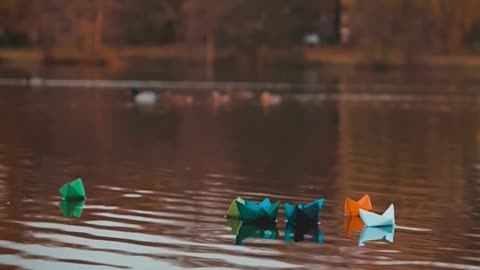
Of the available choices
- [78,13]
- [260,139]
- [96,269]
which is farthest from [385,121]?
[78,13]

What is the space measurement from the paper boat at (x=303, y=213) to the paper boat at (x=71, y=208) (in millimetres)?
2528

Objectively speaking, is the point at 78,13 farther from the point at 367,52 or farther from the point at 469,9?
the point at 469,9

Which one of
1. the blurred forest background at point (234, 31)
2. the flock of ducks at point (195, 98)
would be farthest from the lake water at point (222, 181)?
the blurred forest background at point (234, 31)

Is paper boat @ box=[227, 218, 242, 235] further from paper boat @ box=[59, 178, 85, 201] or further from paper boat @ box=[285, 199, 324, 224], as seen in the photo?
paper boat @ box=[59, 178, 85, 201]

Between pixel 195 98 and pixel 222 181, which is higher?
pixel 222 181

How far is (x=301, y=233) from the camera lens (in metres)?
13.8

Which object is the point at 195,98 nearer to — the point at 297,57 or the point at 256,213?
the point at 256,213

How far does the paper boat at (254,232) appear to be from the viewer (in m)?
13.3

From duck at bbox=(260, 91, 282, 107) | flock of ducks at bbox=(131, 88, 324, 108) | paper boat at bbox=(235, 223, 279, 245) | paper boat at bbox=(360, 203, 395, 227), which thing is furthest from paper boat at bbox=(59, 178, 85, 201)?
duck at bbox=(260, 91, 282, 107)

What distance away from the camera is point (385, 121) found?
3484cm

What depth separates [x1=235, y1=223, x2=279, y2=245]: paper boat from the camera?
43.7 ft

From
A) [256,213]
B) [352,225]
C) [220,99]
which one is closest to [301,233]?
[256,213]

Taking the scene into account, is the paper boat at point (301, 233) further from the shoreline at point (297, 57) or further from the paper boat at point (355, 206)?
the shoreline at point (297, 57)

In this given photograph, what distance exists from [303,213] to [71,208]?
3014 millimetres
